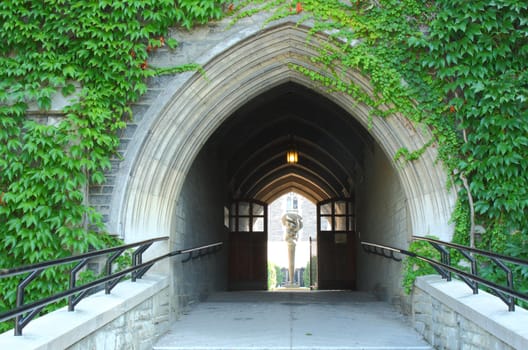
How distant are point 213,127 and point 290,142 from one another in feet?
27.6

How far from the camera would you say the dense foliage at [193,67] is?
634 centimetres

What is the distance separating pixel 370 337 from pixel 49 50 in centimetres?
→ 414

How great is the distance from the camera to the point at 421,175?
6859 mm

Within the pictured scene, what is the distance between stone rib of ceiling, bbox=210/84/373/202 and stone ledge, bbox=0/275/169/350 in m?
5.68

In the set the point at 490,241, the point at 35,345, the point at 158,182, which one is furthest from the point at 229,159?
the point at 35,345

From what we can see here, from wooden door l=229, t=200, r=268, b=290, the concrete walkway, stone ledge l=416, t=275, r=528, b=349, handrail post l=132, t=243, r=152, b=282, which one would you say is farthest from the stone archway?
wooden door l=229, t=200, r=268, b=290

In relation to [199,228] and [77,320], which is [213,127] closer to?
[199,228]

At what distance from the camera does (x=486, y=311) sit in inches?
168

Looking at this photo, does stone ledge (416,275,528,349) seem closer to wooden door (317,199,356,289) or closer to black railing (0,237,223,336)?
black railing (0,237,223,336)

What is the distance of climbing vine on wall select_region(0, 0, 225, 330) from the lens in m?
6.41

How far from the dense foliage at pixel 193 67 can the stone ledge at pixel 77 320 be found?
113 cm

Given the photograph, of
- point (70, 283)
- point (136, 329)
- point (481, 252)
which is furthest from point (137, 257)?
point (481, 252)

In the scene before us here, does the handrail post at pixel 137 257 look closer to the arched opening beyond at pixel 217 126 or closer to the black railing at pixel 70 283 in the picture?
the black railing at pixel 70 283

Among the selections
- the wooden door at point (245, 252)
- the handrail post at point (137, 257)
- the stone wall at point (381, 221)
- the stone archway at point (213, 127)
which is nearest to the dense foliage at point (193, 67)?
the stone archway at point (213, 127)
